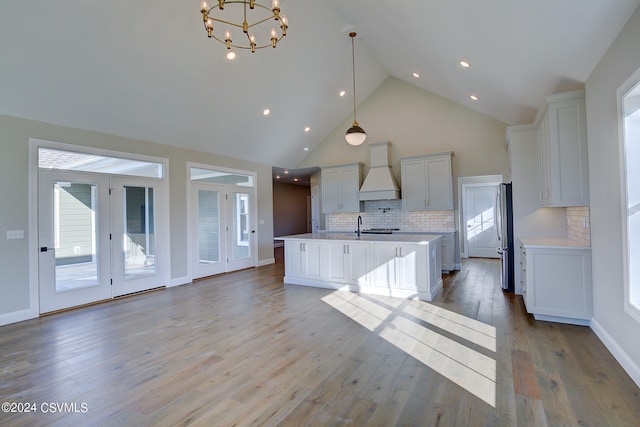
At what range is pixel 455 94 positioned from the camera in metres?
6.30

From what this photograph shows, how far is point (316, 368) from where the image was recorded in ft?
8.42

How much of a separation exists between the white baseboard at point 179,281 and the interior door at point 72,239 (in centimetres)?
104

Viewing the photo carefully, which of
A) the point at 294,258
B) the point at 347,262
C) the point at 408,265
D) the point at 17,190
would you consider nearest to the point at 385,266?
the point at 408,265

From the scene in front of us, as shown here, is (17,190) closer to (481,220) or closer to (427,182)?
(427,182)

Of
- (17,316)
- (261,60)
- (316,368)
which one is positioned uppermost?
(261,60)

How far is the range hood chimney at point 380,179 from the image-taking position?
23.7 feet

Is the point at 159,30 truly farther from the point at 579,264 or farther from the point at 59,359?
the point at 579,264

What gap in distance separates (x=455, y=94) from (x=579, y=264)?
13.9 ft

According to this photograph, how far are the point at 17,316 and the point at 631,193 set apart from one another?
21.8ft

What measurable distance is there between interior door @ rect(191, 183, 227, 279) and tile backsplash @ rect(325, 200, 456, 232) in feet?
10.3

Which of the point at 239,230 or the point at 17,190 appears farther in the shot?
the point at 239,230

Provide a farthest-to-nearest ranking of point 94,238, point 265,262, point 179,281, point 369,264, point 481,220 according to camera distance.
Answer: point 481,220, point 265,262, point 179,281, point 369,264, point 94,238

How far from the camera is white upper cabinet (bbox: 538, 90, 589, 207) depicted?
3311 millimetres

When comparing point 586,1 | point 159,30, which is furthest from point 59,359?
point 586,1
